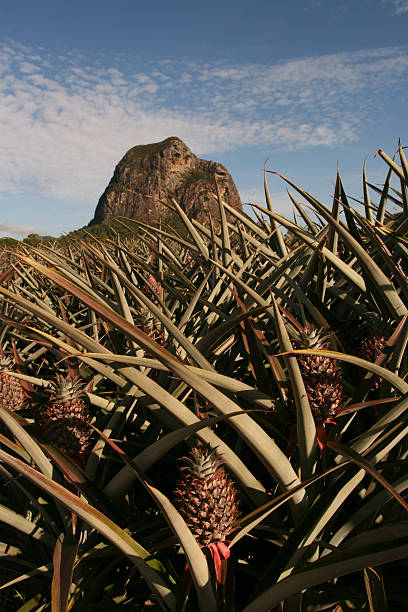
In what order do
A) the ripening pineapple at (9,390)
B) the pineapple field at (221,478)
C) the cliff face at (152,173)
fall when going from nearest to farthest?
the pineapple field at (221,478), the ripening pineapple at (9,390), the cliff face at (152,173)

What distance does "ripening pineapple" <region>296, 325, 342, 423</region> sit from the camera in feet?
3.53

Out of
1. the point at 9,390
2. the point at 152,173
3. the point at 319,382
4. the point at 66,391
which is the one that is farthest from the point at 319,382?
the point at 152,173

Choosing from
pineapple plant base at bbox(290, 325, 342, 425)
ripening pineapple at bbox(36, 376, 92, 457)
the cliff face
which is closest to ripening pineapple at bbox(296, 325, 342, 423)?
pineapple plant base at bbox(290, 325, 342, 425)

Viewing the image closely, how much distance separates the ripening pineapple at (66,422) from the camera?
1268 mm

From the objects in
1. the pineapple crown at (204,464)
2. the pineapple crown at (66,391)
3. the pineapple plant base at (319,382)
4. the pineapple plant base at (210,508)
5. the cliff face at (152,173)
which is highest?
the cliff face at (152,173)

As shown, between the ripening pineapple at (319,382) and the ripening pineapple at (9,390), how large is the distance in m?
1.18

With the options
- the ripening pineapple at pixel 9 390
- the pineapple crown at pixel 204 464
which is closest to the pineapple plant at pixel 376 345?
the pineapple crown at pixel 204 464

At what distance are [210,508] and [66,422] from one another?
1.96ft

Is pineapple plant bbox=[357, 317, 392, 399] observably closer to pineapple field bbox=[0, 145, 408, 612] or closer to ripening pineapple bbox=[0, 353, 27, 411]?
pineapple field bbox=[0, 145, 408, 612]

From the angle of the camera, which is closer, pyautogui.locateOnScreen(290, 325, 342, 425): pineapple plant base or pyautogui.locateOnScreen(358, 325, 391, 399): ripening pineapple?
pyautogui.locateOnScreen(290, 325, 342, 425): pineapple plant base

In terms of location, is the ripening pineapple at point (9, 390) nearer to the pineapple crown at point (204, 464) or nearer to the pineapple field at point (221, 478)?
the pineapple field at point (221, 478)

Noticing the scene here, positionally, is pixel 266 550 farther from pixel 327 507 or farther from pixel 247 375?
pixel 247 375

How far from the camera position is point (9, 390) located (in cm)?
160

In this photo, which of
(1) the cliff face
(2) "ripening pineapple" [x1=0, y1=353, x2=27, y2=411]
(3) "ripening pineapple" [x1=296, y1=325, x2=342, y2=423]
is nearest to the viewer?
(3) "ripening pineapple" [x1=296, y1=325, x2=342, y2=423]
